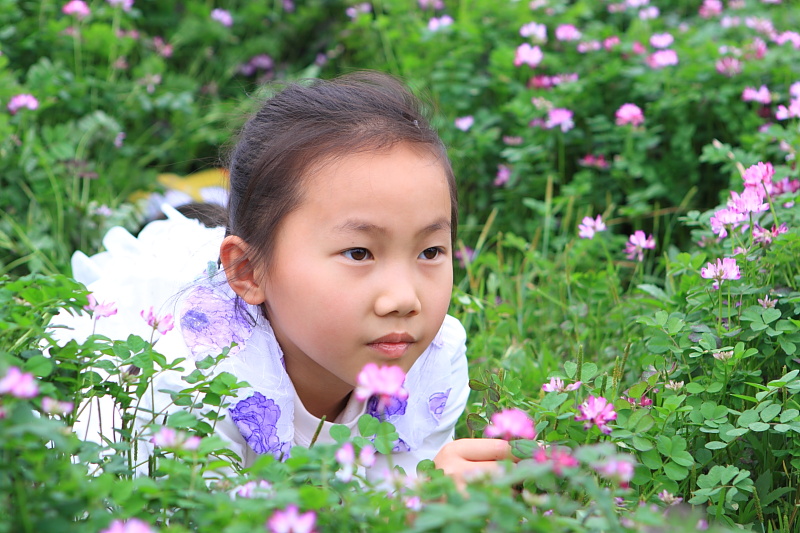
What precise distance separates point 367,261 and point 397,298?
0.30ft

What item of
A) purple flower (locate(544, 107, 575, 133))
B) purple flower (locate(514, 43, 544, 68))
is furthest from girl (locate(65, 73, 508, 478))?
purple flower (locate(514, 43, 544, 68))

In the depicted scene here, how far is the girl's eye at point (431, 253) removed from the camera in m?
1.81

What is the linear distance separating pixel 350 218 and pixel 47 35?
7.88 ft

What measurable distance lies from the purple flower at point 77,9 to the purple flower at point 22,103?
56 cm

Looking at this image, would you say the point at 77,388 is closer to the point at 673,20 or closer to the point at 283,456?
the point at 283,456

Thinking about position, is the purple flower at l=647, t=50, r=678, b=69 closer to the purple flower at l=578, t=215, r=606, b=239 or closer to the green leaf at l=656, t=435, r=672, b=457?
the purple flower at l=578, t=215, r=606, b=239

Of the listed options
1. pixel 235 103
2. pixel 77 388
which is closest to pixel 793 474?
pixel 77 388

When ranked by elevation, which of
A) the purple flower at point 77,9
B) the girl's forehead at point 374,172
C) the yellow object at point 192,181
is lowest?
the yellow object at point 192,181

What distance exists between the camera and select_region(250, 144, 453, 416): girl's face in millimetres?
1721

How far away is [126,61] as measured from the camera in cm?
408

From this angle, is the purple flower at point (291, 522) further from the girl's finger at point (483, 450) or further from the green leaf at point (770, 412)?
the green leaf at point (770, 412)

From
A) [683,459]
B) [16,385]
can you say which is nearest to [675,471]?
[683,459]

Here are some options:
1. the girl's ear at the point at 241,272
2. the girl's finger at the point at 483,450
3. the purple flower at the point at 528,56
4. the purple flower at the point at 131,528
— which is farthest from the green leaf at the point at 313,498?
the purple flower at the point at 528,56

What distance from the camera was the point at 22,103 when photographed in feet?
10.5
